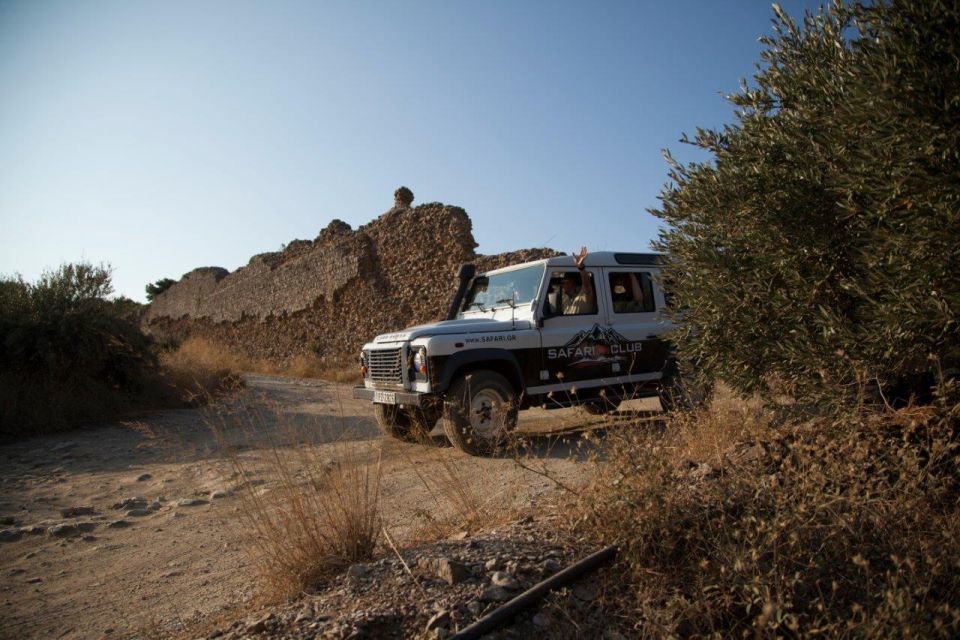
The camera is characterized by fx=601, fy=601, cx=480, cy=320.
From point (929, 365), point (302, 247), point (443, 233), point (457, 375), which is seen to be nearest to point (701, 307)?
point (929, 365)

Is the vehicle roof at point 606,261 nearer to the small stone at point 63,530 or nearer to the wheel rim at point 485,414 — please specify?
the wheel rim at point 485,414

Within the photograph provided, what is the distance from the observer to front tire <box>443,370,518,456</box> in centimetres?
566

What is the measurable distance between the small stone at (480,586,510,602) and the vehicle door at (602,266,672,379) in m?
4.77

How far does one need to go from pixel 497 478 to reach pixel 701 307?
2124mm

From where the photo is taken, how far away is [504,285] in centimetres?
717

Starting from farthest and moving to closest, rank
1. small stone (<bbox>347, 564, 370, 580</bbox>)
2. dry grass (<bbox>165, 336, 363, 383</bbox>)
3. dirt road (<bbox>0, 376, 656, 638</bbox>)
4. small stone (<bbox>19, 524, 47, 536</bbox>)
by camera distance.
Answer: dry grass (<bbox>165, 336, 363, 383</bbox>), small stone (<bbox>19, 524, 47, 536</bbox>), dirt road (<bbox>0, 376, 656, 638</bbox>), small stone (<bbox>347, 564, 370, 580</bbox>)

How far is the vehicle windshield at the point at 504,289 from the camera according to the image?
673 centimetres

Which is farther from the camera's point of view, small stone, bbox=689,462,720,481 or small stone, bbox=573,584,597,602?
small stone, bbox=689,462,720,481

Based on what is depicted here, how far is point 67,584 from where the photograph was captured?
133 inches

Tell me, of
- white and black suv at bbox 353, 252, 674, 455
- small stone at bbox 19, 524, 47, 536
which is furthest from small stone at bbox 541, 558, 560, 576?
small stone at bbox 19, 524, 47, 536

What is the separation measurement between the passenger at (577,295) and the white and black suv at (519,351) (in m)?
0.01

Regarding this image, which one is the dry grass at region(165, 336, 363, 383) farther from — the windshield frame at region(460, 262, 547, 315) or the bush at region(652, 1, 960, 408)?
the bush at region(652, 1, 960, 408)

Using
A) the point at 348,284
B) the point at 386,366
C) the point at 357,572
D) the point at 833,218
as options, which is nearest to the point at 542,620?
the point at 357,572

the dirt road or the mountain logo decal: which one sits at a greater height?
the mountain logo decal
